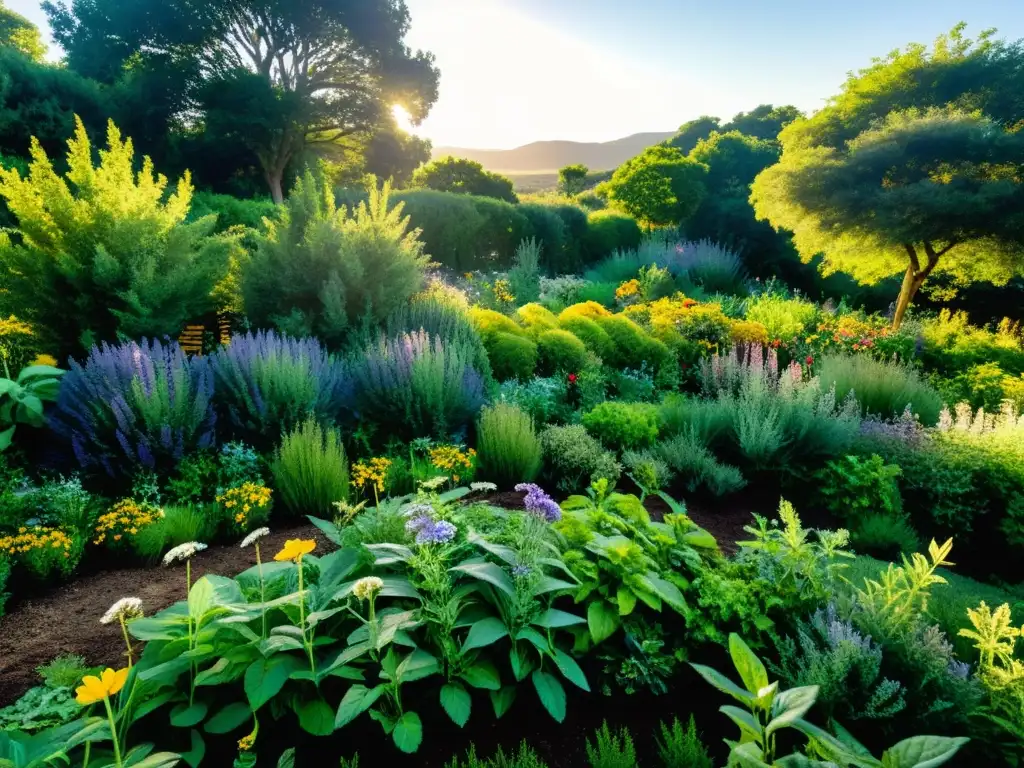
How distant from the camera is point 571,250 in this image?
17797 millimetres

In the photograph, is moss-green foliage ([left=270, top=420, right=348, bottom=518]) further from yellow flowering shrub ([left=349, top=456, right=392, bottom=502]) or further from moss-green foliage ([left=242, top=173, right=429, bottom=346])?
moss-green foliage ([left=242, top=173, right=429, bottom=346])

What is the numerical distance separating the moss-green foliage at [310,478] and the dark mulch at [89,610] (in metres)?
0.28

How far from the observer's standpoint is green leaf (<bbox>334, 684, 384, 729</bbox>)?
5.38ft

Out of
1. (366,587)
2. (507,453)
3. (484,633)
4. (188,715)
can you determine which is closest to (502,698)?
(484,633)

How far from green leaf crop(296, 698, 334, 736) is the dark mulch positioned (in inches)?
36.1

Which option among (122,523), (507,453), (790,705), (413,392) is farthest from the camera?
(413,392)

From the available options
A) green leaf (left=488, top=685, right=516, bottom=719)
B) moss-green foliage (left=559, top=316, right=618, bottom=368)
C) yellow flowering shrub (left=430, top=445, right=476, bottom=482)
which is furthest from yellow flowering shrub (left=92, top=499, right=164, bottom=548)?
moss-green foliage (left=559, top=316, right=618, bottom=368)

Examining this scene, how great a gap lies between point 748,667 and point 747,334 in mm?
7625

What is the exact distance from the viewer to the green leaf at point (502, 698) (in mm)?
1856

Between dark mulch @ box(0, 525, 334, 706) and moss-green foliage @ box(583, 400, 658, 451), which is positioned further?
moss-green foliage @ box(583, 400, 658, 451)

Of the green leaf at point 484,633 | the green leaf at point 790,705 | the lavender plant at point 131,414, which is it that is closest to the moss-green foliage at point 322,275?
the lavender plant at point 131,414

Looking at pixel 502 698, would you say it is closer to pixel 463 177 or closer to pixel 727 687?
pixel 727 687

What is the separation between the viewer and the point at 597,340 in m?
7.96

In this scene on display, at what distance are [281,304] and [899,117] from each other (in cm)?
1092
